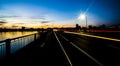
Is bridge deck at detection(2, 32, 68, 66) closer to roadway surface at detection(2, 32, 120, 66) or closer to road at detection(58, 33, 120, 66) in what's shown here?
roadway surface at detection(2, 32, 120, 66)

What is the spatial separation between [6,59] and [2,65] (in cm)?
113

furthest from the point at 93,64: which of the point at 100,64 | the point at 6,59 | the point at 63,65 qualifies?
the point at 6,59

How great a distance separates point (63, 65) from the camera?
7965mm

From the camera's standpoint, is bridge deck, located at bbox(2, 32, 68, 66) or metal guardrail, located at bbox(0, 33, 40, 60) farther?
metal guardrail, located at bbox(0, 33, 40, 60)

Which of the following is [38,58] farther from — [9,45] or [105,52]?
[105,52]

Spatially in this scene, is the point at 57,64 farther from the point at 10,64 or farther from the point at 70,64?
the point at 10,64

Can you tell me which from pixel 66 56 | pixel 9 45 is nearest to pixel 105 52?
pixel 66 56

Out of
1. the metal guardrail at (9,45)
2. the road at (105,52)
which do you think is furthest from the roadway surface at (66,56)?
the metal guardrail at (9,45)

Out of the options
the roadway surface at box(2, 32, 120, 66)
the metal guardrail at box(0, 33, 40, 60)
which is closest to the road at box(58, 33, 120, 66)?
the roadway surface at box(2, 32, 120, 66)

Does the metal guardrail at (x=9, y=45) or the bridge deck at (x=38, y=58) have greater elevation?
the metal guardrail at (x=9, y=45)

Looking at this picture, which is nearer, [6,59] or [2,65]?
[2,65]

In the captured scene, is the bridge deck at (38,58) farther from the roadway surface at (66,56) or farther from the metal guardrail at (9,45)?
the metal guardrail at (9,45)

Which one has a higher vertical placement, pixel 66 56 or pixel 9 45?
pixel 9 45

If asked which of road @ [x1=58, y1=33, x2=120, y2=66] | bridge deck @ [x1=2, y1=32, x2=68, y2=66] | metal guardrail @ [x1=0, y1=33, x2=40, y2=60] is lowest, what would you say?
road @ [x1=58, y1=33, x2=120, y2=66]
